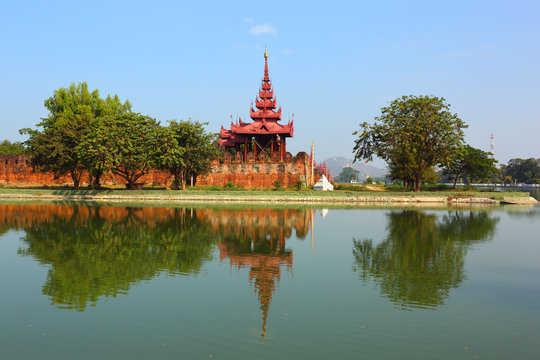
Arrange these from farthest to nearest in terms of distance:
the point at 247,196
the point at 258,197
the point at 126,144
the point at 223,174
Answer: the point at 223,174
the point at 247,196
the point at 258,197
the point at 126,144

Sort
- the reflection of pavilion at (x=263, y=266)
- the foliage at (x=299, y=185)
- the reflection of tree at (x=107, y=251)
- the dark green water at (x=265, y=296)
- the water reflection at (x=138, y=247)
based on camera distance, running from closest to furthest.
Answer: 1. the dark green water at (x=265, y=296)
2. the reflection of pavilion at (x=263, y=266)
3. the reflection of tree at (x=107, y=251)
4. the water reflection at (x=138, y=247)
5. the foliage at (x=299, y=185)

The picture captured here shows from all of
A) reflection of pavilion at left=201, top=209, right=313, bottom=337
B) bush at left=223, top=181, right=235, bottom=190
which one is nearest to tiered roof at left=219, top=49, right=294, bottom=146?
bush at left=223, top=181, right=235, bottom=190

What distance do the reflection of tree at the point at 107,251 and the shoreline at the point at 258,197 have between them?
68.8ft

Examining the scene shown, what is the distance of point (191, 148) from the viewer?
54.7 m

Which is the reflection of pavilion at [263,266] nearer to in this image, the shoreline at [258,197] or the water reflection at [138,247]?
the water reflection at [138,247]

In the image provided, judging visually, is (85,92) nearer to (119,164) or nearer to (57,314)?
(119,164)

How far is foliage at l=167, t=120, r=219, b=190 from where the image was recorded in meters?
54.5

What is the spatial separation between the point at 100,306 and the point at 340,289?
Result: 21.6 ft

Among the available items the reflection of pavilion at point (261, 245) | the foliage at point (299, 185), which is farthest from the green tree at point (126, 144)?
the reflection of pavilion at point (261, 245)

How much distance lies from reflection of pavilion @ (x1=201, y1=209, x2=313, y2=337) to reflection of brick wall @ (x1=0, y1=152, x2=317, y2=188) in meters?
29.5

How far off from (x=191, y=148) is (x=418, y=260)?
40.5 metres

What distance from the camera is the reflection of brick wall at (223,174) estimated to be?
63781 millimetres

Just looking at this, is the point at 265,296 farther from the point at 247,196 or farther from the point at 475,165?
the point at 475,165

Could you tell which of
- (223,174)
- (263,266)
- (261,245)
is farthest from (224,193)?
(263,266)
